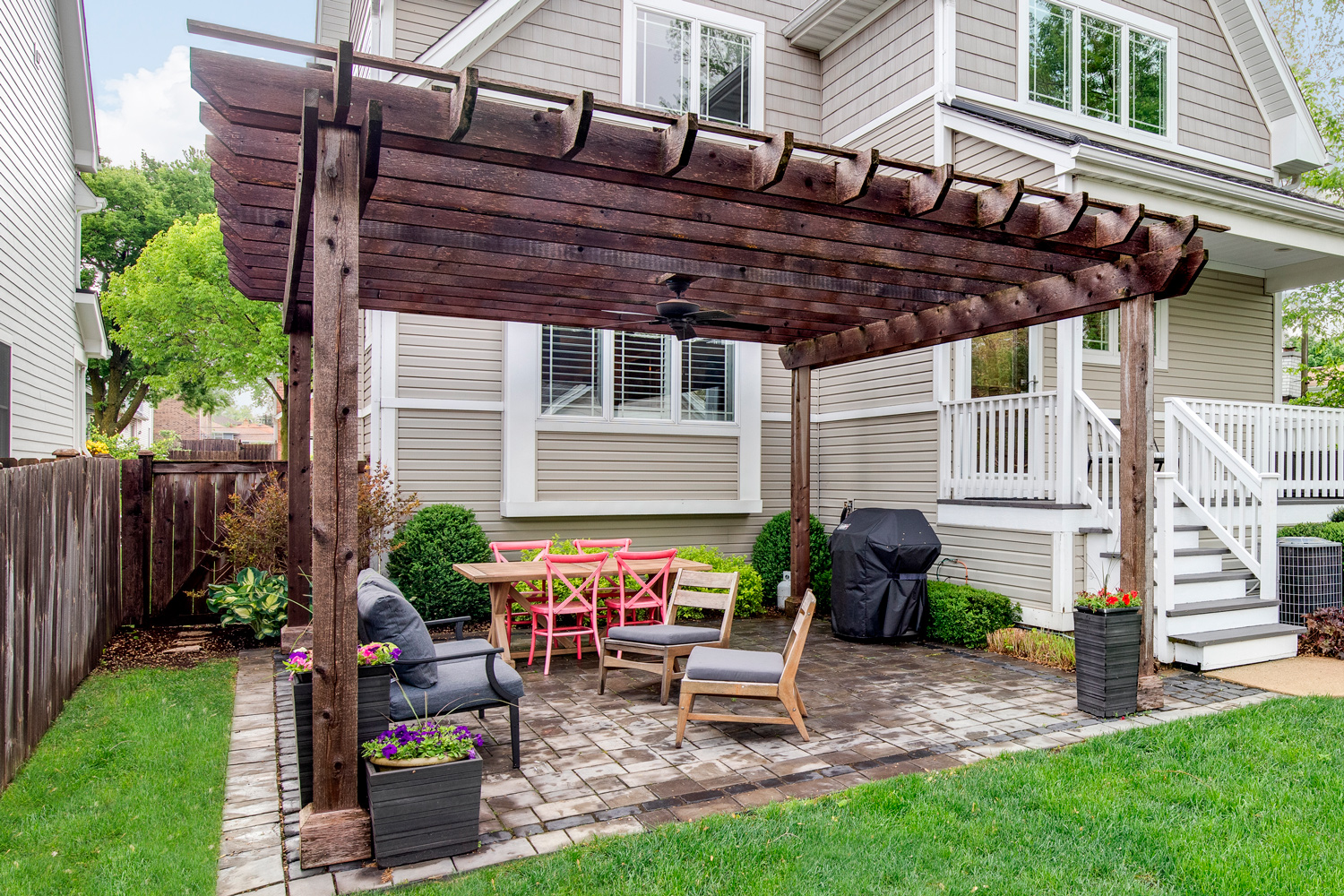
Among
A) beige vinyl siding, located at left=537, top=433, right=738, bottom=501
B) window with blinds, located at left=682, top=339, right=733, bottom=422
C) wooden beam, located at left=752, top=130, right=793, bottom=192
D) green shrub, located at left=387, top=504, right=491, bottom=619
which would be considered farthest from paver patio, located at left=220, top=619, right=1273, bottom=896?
window with blinds, located at left=682, top=339, right=733, bottom=422

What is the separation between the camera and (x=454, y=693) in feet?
14.6

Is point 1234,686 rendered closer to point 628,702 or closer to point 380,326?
point 628,702

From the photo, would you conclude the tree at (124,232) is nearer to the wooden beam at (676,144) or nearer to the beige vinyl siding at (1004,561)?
the beige vinyl siding at (1004,561)

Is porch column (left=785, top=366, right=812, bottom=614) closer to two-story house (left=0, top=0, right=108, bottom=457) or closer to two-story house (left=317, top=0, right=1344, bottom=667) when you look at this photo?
two-story house (left=317, top=0, right=1344, bottom=667)

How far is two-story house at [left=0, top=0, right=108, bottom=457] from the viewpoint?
8.16m

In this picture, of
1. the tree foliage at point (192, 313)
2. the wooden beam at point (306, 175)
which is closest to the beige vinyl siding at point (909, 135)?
the wooden beam at point (306, 175)

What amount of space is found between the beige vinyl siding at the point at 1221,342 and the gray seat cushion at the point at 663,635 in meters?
6.75

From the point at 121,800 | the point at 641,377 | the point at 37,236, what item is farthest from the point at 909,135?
the point at 37,236

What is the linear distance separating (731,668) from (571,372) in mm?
5209

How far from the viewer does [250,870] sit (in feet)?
10.9

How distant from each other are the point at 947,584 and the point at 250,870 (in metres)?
6.42

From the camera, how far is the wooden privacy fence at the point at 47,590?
418 centimetres

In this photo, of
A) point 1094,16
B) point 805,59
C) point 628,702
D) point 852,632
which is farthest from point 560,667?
point 1094,16

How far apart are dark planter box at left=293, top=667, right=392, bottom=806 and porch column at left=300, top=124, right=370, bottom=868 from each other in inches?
6.1
